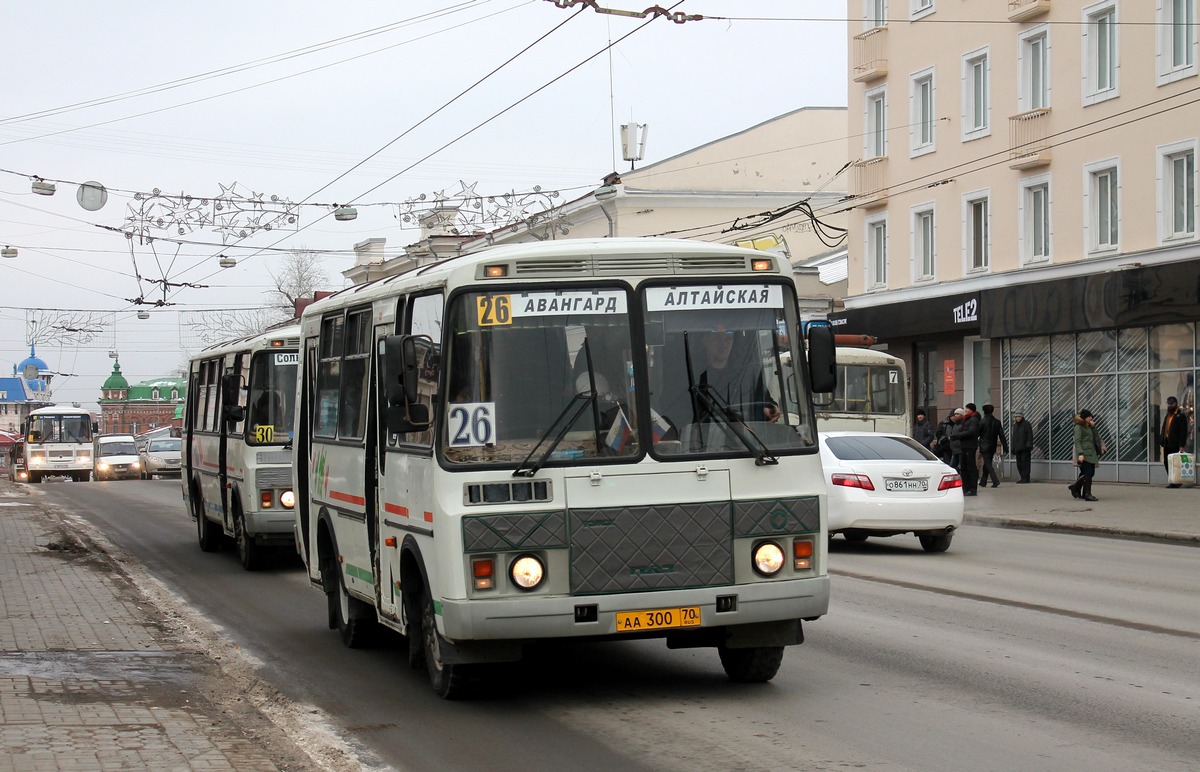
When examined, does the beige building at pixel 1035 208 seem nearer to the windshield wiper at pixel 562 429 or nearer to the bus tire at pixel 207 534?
the bus tire at pixel 207 534

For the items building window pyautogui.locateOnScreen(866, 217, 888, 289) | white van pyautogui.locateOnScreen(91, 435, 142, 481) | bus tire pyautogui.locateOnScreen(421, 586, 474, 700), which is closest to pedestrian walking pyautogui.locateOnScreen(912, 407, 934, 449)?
building window pyautogui.locateOnScreen(866, 217, 888, 289)

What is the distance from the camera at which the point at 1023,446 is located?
111 ft

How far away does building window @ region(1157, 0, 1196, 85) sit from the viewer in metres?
29.8

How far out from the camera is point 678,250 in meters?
8.73

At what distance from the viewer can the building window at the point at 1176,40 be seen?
97.8ft

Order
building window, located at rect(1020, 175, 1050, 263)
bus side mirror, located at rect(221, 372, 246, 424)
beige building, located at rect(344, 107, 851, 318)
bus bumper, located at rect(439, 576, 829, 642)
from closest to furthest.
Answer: bus bumper, located at rect(439, 576, 829, 642) → bus side mirror, located at rect(221, 372, 246, 424) → building window, located at rect(1020, 175, 1050, 263) → beige building, located at rect(344, 107, 851, 318)

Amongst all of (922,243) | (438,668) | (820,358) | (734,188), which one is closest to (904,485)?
(820,358)

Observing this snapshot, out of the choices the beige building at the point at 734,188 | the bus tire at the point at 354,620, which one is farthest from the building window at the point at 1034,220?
the bus tire at the point at 354,620

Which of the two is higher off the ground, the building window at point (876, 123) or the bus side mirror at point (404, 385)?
the building window at point (876, 123)

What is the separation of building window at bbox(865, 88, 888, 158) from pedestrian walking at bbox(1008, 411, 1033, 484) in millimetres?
9911

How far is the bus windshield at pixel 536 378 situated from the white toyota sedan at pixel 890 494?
10.3m

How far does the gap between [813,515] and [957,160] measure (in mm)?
30448

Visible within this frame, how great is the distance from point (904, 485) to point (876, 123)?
81.1 feet

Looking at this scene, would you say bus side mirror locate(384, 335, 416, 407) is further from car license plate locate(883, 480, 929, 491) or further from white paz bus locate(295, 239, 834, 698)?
car license plate locate(883, 480, 929, 491)
